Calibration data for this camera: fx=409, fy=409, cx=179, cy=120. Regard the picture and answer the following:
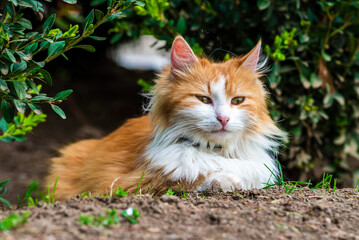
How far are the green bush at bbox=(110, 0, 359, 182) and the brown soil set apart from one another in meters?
1.68

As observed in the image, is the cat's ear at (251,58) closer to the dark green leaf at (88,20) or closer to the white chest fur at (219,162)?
the white chest fur at (219,162)

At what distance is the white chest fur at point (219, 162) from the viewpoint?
2736 mm

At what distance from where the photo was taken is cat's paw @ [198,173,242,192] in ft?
8.76

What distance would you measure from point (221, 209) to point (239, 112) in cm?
83

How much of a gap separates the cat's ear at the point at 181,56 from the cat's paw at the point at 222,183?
845 mm

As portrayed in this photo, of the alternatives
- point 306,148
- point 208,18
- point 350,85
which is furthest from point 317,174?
point 208,18

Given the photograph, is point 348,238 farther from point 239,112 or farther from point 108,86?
point 108,86

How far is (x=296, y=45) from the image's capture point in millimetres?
3764

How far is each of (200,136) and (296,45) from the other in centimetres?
155

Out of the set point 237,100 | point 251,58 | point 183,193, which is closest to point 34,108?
point 183,193

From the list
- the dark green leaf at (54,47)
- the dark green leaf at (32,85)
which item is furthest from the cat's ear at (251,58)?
the dark green leaf at (32,85)

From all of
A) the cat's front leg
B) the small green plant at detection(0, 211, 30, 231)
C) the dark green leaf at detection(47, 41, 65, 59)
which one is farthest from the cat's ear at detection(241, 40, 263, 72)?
the small green plant at detection(0, 211, 30, 231)

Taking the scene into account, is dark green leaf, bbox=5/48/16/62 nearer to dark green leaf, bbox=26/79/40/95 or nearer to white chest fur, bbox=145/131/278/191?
dark green leaf, bbox=26/79/40/95

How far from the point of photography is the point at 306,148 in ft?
14.4
